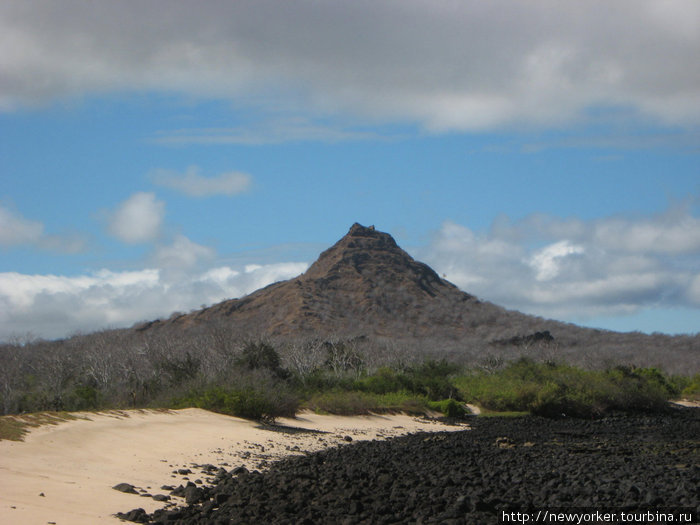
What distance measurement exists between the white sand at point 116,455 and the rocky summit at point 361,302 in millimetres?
55542

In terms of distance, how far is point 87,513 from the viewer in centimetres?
883

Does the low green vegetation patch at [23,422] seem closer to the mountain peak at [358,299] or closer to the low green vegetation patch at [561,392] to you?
the low green vegetation patch at [561,392]

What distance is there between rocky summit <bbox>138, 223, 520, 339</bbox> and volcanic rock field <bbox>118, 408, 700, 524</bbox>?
56399 millimetres

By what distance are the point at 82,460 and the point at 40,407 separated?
1102 centimetres

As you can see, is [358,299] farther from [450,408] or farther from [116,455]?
[116,455]

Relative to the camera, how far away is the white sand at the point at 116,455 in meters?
8.95

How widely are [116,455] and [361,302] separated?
76348 mm

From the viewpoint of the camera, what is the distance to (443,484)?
40.3 feet

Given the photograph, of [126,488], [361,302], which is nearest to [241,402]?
[126,488]

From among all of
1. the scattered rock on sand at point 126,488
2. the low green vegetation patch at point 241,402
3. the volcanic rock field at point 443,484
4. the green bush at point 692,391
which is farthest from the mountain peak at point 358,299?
the scattered rock on sand at point 126,488

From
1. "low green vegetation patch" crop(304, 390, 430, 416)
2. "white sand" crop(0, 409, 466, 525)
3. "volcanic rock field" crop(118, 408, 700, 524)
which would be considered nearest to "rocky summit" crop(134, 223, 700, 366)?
"low green vegetation patch" crop(304, 390, 430, 416)

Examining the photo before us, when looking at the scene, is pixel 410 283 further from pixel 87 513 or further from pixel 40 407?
pixel 87 513

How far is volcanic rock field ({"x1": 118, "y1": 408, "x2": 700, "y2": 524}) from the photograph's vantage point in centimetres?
978

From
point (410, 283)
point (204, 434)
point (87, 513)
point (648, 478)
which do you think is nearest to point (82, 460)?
point (87, 513)
